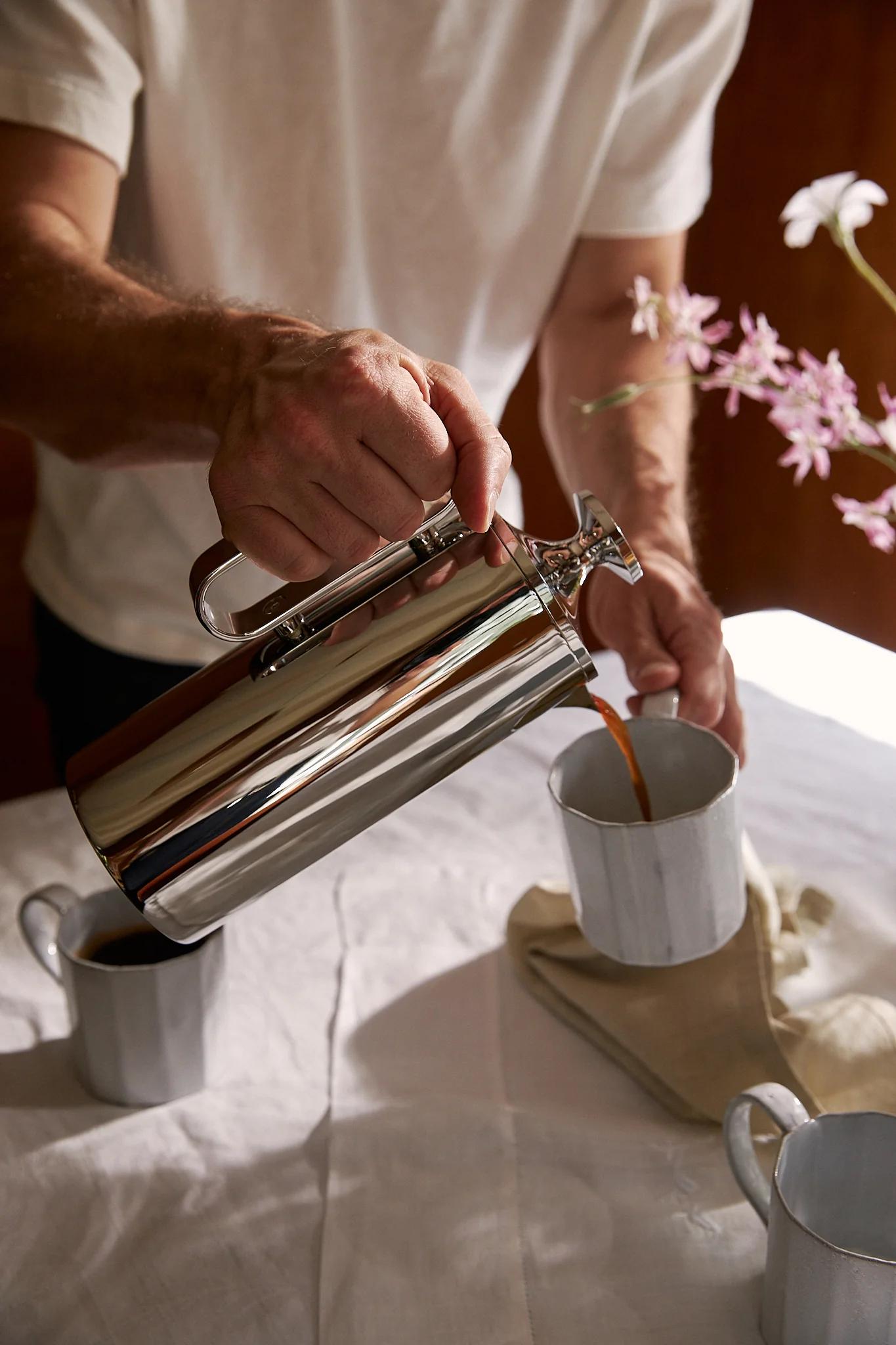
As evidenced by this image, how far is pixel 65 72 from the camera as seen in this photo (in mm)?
745

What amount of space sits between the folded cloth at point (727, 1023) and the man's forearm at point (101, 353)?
0.33 metres

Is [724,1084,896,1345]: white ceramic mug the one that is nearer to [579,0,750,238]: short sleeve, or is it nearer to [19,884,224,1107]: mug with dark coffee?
[19,884,224,1107]: mug with dark coffee

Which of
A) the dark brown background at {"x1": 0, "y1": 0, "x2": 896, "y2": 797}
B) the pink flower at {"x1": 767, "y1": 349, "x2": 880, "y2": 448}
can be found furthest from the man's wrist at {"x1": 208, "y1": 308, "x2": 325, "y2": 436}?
the dark brown background at {"x1": 0, "y1": 0, "x2": 896, "y2": 797}

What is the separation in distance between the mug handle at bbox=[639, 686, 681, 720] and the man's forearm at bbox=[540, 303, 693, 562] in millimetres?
191

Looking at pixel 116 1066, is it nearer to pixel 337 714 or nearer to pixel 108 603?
pixel 337 714

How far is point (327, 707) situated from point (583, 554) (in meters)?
0.12

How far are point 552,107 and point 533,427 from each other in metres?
1.06

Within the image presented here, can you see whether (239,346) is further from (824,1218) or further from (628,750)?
(824,1218)

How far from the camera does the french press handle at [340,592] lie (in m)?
0.47

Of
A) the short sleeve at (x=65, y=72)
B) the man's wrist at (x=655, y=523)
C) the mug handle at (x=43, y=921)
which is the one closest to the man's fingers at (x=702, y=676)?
the man's wrist at (x=655, y=523)

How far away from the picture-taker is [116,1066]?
0.59 metres

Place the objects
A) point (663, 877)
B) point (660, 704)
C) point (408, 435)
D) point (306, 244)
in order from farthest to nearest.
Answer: point (306, 244)
point (660, 704)
point (663, 877)
point (408, 435)

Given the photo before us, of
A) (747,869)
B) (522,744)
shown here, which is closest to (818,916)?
(747,869)

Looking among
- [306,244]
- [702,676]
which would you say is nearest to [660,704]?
[702,676]
